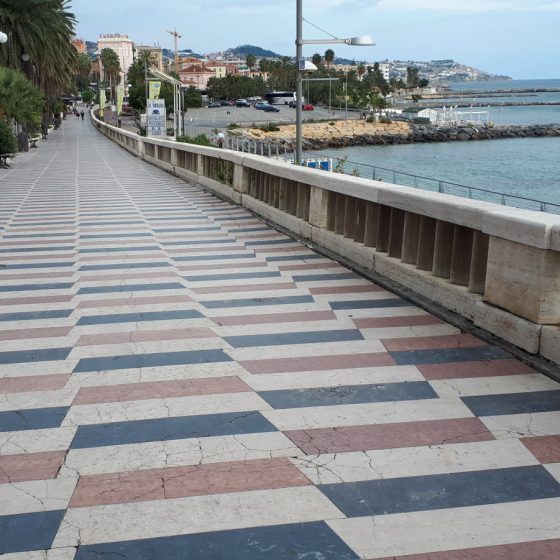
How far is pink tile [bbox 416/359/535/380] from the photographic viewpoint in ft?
19.8

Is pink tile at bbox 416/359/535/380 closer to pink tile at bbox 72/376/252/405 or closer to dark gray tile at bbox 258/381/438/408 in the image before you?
dark gray tile at bbox 258/381/438/408

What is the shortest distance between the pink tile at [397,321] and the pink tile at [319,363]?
0.89 meters

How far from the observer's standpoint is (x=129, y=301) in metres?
8.46

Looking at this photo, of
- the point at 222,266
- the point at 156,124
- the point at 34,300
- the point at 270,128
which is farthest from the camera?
the point at 270,128

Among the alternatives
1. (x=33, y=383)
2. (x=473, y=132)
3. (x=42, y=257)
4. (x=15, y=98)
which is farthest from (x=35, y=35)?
(x=473, y=132)

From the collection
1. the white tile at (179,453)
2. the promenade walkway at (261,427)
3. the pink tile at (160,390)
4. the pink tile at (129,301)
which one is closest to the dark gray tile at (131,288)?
the promenade walkway at (261,427)

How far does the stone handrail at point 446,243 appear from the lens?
20.5 ft

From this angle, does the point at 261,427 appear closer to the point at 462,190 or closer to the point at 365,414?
the point at 365,414

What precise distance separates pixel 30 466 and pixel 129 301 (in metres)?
3.99

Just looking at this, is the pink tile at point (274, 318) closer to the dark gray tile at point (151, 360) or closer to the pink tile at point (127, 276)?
the dark gray tile at point (151, 360)

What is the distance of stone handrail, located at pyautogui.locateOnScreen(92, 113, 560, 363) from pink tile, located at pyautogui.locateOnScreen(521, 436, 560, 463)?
53.8 inches

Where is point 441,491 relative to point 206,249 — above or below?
above

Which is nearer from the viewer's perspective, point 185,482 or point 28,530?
point 28,530

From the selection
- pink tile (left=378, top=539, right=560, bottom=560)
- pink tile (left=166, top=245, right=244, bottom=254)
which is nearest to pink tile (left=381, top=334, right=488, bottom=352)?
pink tile (left=378, top=539, right=560, bottom=560)
